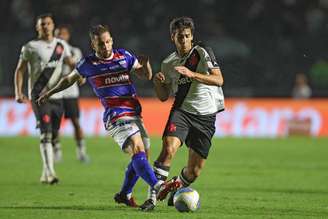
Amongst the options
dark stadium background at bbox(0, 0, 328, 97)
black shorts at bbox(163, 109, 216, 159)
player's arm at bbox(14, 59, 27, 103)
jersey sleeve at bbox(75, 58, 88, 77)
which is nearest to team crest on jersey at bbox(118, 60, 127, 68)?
jersey sleeve at bbox(75, 58, 88, 77)

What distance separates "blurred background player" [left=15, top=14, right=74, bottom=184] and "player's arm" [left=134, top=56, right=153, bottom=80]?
345 centimetres

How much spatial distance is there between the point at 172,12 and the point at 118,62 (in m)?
19.4

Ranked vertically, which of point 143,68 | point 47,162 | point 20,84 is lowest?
point 47,162

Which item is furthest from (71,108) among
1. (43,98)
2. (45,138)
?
(43,98)

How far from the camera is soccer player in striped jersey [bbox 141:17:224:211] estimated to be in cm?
946

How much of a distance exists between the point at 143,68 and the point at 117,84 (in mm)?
350

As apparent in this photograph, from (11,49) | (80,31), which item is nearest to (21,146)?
(11,49)

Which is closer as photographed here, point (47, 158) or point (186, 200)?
point (186, 200)

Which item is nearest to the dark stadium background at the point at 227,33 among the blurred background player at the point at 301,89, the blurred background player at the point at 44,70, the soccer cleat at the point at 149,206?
the blurred background player at the point at 301,89

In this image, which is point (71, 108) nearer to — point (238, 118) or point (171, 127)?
point (171, 127)

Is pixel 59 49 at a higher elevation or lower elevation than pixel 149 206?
higher

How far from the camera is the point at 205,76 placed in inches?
366

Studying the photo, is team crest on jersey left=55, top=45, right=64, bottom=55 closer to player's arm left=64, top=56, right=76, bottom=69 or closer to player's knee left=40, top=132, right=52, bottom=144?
player's arm left=64, top=56, right=76, bottom=69

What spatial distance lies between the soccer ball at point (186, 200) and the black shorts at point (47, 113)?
442 centimetres
